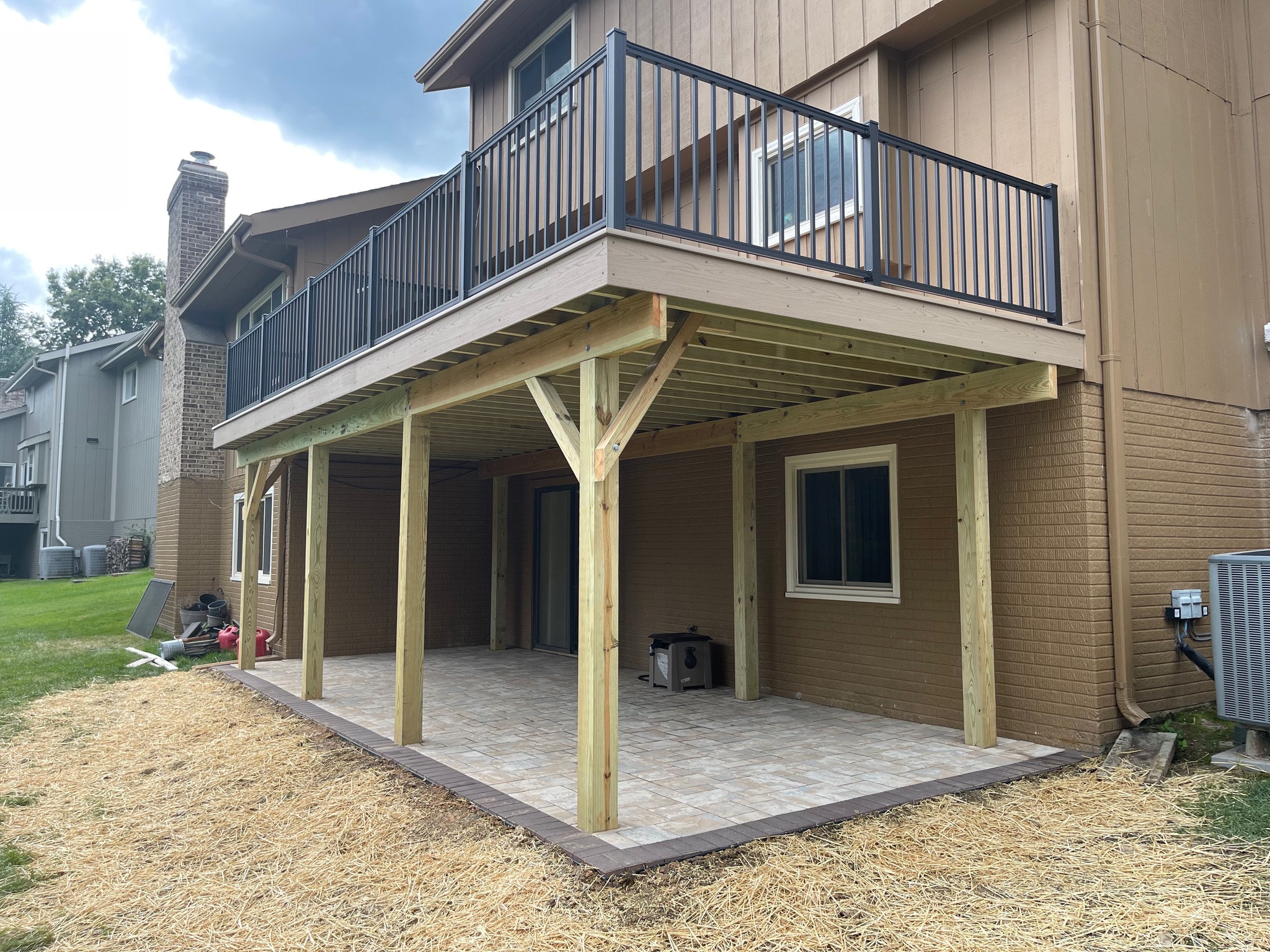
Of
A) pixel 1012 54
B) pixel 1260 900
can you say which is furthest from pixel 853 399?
pixel 1260 900

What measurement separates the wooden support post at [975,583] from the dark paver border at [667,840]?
0.48 m

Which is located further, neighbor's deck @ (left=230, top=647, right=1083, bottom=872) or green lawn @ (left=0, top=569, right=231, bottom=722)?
green lawn @ (left=0, top=569, right=231, bottom=722)

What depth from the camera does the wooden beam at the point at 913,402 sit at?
549 centimetres

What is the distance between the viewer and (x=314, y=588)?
25.7ft

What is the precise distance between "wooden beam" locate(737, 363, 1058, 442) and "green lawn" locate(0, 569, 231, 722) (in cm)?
691

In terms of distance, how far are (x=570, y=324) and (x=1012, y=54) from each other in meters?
3.92

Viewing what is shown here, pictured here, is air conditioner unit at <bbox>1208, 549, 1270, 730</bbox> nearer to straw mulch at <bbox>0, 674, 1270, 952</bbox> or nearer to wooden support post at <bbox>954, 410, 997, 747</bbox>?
straw mulch at <bbox>0, 674, 1270, 952</bbox>

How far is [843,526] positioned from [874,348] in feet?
8.28

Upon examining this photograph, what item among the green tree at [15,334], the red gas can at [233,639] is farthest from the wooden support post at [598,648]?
the green tree at [15,334]

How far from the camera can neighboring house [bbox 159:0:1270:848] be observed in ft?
14.4

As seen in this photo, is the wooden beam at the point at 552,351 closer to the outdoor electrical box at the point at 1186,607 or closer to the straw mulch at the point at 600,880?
the straw mulch at the point at 600,880

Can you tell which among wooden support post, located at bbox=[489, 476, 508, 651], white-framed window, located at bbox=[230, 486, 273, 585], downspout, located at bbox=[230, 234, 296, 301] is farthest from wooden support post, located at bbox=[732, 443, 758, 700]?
downspout, located at bbox=[230, 234, 296, 301]

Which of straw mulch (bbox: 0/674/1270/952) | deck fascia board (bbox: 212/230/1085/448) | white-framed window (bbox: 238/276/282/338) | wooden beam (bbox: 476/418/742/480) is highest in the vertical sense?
white-framed window (bbox: 238/276/282/338)

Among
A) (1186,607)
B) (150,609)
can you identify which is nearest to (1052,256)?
(1186,607)
